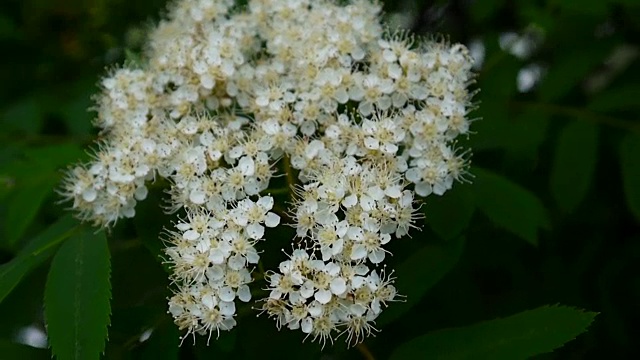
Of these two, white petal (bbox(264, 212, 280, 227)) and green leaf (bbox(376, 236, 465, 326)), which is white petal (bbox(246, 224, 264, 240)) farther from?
green leaf (bbox(376, 236, 465, 326))

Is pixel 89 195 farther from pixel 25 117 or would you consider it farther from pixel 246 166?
pixel 25 117

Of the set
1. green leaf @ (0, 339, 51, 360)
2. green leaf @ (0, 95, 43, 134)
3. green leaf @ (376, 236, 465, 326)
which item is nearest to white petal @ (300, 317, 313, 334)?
green leaf @ (376, 236, 465, 326)

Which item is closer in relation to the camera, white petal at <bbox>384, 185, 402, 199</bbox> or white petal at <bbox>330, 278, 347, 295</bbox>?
white petal at <bbox>330, 278, 347, 295</bbox>

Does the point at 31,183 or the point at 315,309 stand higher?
the point at 315,309

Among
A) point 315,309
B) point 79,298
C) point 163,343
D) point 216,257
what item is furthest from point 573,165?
point 79,298

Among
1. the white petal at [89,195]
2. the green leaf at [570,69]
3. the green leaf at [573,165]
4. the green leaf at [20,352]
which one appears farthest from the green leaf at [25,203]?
the green leaf at [570,69]

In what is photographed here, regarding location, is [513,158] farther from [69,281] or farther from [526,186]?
[69,281]

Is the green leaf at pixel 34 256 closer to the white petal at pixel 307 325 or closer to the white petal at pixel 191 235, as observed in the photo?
the white petal at pixel 191 235
